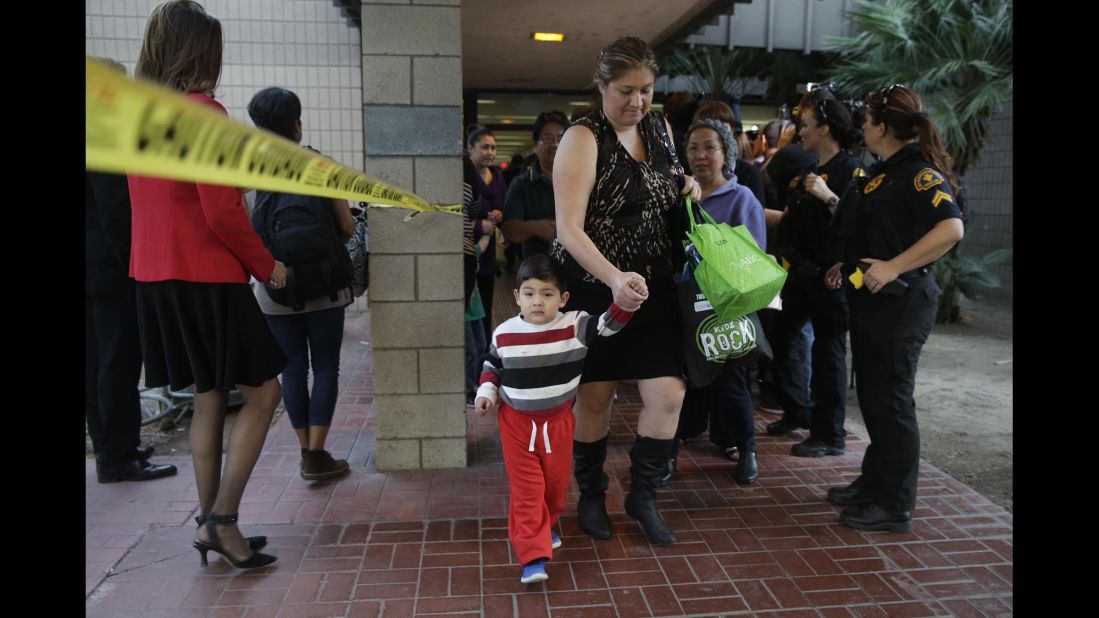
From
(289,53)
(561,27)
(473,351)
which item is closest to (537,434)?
(473,351)

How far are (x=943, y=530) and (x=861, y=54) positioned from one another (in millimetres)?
7585

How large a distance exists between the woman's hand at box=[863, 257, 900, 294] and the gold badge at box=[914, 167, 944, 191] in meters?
0.35

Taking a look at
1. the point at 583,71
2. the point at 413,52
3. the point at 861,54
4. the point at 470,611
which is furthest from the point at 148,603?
the point at 861,54

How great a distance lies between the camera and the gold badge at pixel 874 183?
11.4ft

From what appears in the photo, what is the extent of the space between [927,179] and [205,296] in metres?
2.95

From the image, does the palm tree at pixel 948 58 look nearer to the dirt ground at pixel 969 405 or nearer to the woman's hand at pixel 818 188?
the dirt ground at pixel 969 405

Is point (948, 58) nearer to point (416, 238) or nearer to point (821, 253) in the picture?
point (821, 253)

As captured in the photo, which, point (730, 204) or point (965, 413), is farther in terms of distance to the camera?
point (965, 413)

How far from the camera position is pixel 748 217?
4.03 meters

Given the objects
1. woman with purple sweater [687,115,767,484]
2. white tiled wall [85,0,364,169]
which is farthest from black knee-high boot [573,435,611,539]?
white tiled wall [85,0,364,169]

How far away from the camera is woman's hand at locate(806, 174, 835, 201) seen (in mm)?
4258

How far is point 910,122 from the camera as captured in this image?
337 cm

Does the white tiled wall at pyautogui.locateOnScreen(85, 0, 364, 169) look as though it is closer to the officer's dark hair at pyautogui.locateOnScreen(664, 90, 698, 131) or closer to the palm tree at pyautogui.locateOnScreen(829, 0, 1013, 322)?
the officer's dark hair at pyautogui.locateOnScreen(664, 90, 698, 131)

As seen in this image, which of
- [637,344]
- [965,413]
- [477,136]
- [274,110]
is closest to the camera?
[637,344]
